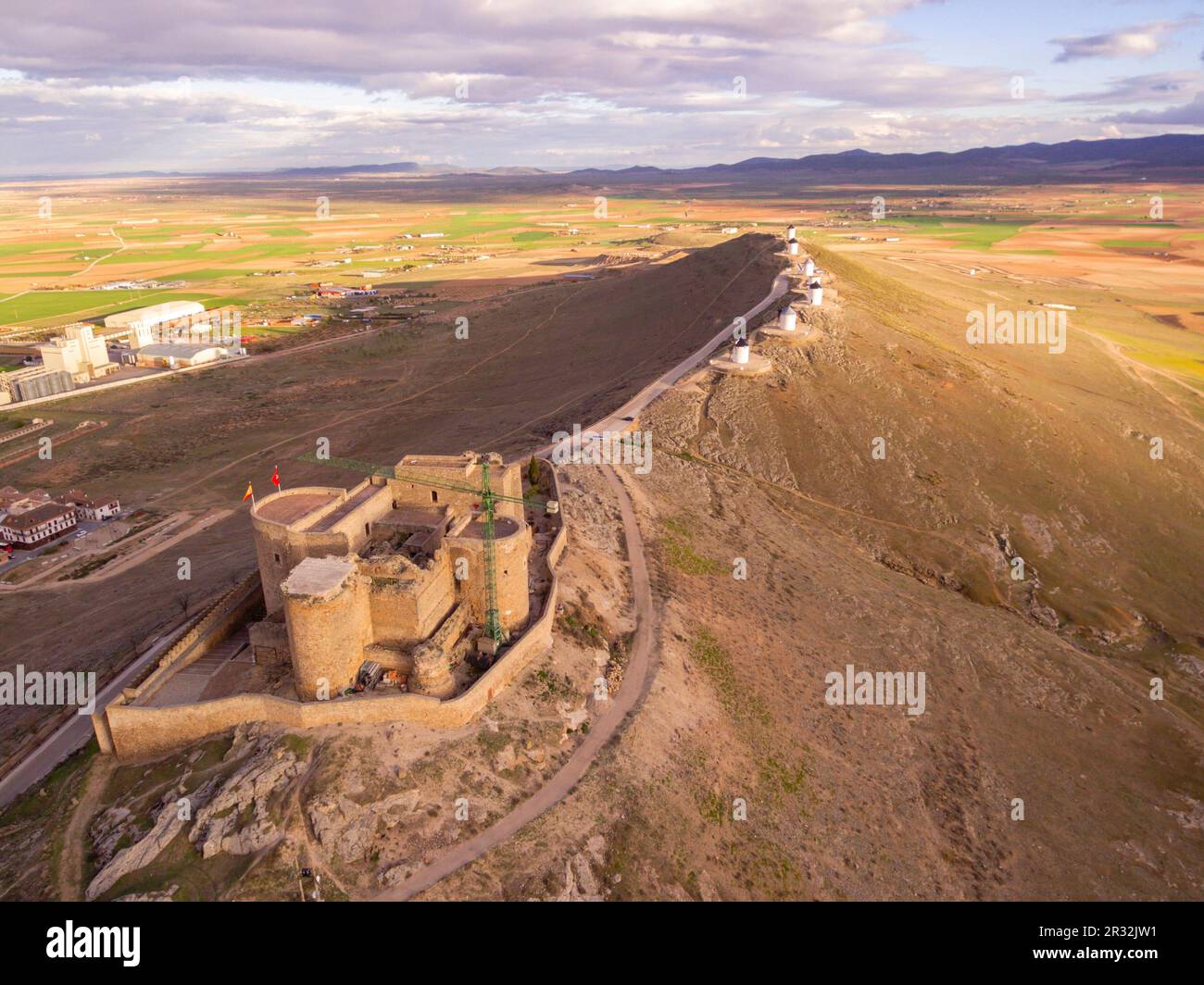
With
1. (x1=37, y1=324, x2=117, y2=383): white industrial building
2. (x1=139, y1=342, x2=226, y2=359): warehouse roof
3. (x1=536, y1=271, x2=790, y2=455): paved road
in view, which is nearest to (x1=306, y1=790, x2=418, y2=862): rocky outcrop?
(x1=536, y1=271, x2=790, y2=455): paved road

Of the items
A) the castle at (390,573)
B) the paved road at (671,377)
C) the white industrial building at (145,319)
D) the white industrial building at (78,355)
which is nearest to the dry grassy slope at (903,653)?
the paved road at (671,377)

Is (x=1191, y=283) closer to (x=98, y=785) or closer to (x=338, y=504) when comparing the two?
(x=338, y=504)

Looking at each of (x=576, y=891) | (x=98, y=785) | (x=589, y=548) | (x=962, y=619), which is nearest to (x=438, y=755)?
(x=576, y=891)

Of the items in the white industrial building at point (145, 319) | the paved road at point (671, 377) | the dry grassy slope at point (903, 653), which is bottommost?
the dry grassy slope at point (903, 653)

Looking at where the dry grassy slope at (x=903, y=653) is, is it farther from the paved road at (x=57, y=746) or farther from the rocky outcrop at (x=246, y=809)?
the paved road at (x=57, y=746)

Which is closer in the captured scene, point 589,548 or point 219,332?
point 589,548

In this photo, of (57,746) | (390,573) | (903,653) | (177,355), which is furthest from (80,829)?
(177,355)

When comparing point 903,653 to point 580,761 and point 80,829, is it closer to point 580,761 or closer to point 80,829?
point 580,761
